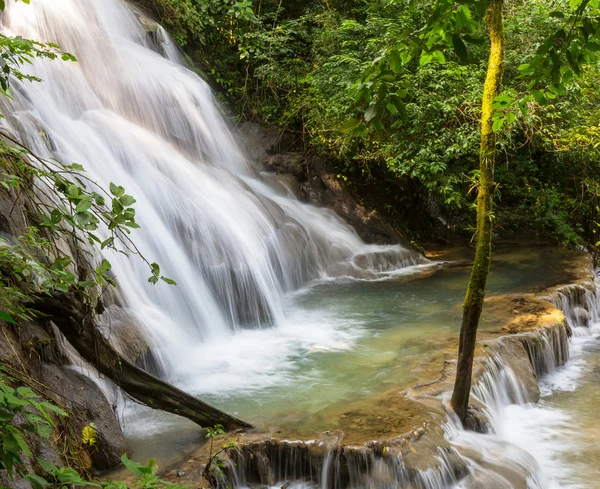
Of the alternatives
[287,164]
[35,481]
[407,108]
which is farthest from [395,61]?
[287,164]

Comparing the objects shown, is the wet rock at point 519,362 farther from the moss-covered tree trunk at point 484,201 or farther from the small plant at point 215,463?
the small plant at point 215,463

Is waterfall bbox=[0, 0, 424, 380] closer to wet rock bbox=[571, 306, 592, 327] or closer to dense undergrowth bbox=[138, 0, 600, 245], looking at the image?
dense undergrowth bbox=[138, 0, 600, 245]

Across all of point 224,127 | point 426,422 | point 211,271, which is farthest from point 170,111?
point 426,422

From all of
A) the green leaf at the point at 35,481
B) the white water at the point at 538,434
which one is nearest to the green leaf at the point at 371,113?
the green leaf at the point at 35,481

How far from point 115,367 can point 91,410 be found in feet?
1.15

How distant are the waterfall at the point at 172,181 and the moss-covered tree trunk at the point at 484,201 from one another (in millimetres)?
2565

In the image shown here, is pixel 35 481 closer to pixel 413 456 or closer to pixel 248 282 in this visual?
pixel 413 456

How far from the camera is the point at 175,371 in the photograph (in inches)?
231

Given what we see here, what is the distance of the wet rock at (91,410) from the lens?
407cm

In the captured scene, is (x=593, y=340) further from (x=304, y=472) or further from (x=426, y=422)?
(x=304, y=472)

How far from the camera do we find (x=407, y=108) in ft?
30.0

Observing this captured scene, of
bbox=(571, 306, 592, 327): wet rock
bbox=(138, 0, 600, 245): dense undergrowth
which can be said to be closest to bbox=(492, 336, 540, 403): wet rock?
bbox=(571, 306, 592, 327): wet rock

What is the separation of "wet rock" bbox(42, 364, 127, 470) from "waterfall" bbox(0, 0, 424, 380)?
4.87 feet

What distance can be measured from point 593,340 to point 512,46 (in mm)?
4839
